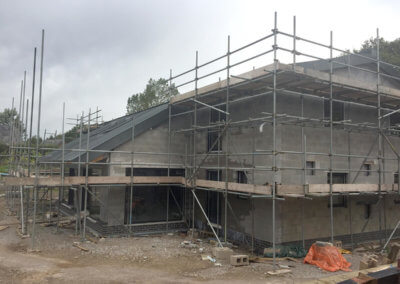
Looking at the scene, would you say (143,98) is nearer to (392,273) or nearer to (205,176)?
(205,176)

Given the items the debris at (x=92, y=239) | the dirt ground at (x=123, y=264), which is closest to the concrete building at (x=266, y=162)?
the debris at (x=92, y=239)

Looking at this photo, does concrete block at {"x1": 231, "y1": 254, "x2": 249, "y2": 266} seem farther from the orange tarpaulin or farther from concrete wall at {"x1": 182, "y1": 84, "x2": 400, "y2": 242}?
the orange tarpaulin

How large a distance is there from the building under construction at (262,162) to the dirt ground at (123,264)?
4.10 feet

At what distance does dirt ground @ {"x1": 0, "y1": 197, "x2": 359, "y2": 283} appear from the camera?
26.5 feet

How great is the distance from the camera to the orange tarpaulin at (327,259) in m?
8.87

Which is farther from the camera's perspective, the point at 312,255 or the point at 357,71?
the point at 357,71

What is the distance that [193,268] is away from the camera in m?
9.05

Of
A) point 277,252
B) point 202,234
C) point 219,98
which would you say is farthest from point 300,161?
point 202,234

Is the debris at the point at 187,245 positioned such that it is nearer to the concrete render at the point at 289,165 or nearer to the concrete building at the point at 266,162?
the concrete building at the point at 266,162

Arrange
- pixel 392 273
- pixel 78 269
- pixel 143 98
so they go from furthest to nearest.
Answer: pixel 143 98, pixel 78 269, pixel 392 273

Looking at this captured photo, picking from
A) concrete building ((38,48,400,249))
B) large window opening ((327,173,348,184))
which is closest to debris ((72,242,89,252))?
concrete building ((38,48,400,249))

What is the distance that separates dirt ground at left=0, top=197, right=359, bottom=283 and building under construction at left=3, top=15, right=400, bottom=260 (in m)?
1.25

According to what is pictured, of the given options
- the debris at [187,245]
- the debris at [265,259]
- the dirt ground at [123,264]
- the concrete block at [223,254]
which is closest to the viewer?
the dirt ground at [123,264]

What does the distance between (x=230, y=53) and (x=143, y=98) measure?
1264 inches
